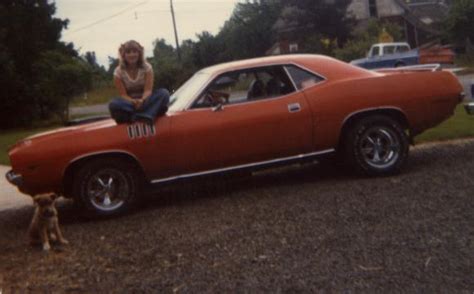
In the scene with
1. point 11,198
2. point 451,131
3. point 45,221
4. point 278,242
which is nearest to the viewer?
point 278,242

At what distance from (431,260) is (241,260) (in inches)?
50.9

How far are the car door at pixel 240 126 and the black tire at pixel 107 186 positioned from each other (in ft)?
1.61

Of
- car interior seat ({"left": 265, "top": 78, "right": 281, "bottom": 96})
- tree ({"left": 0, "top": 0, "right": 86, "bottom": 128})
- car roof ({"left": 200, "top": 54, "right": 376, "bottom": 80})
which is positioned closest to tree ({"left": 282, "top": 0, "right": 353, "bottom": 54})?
tree ({"left": 0, "top": 0, "right": 86, "bottom": 128})

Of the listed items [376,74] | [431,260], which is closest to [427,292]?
[431,260]

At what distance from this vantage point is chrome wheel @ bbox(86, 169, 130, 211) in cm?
671

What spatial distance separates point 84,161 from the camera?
263 inches

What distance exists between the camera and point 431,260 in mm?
4199

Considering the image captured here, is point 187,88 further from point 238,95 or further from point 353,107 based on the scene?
point 353,107

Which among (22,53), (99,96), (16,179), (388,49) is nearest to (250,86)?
(16,179)

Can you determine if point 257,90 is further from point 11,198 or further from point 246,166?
point 11,198

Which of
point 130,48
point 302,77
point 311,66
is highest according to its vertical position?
point 130,48

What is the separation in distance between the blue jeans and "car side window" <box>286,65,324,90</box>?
1509 mm

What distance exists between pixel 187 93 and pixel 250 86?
735mm

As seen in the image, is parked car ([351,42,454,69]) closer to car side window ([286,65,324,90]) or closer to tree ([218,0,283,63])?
car side window ([286,65,324,90])
